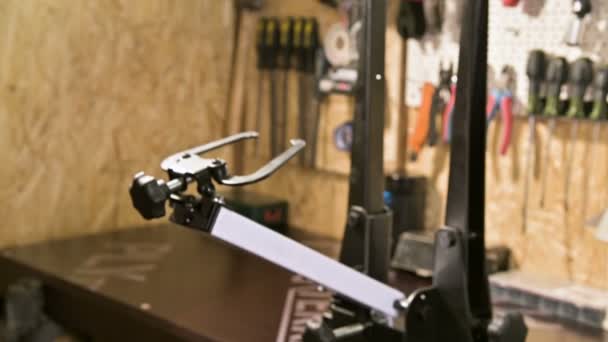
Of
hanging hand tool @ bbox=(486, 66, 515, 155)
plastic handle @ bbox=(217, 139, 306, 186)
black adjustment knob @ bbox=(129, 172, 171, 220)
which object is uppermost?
hanging hand tool @ bbox=(486, 66, 515, 155)

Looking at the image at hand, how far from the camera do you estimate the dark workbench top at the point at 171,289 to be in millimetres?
1445

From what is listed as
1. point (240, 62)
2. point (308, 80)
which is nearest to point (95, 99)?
point (240, 62)

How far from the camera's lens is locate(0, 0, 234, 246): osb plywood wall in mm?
1950

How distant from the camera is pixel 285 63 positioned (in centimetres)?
228

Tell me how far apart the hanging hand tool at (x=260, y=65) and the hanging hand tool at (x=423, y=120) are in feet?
1.95

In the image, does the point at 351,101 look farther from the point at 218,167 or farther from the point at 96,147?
the point at 218,167

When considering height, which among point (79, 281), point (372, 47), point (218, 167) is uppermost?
point (372, 47)

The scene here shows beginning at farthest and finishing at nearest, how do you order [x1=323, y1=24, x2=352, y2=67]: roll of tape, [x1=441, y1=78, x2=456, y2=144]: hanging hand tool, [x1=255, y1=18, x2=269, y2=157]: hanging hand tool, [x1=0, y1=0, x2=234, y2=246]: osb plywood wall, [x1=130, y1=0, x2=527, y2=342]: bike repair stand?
[x1=255, y1=18, x2=269, y2=157]: hanging hand tool, [x1=323, y1=24, x2=352, y2=67]: roll of tape, [x1=0, y1=0, x2=234, y2=246]: osb plywood wall, [x1=441, y1=78, x2=456, y2=144]: hanging hand tool, [x1=130, y1=0, x2=527, y2=342]: bike repair stand

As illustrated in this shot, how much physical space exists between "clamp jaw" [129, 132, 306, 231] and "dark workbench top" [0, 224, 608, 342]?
1.54 ft

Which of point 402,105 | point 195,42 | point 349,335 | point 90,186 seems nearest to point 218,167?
point 349,335

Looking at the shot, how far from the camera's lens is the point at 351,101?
2.15 m

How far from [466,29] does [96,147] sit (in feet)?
4.24

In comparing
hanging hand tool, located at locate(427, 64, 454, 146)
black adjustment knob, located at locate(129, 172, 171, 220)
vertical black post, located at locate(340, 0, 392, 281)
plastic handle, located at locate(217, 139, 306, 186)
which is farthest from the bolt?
hanging hand tool, located at locate(427, 64, 454, 146)

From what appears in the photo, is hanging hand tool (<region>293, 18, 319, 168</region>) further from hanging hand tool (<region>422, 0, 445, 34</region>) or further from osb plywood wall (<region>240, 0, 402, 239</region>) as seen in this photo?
hanging hand tool (<region>422, 0, 445, 34</region>)
